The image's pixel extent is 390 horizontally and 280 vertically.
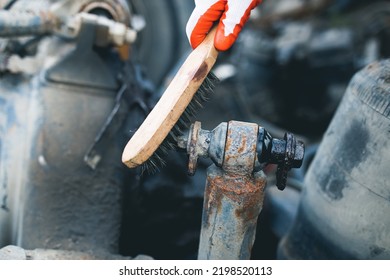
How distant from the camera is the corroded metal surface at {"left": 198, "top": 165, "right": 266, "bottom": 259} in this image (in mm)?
971

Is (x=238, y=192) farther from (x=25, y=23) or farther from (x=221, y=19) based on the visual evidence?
(x=25, y=23)

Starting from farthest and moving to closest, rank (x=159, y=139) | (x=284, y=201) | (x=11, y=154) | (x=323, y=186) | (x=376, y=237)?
(x=284, y=201), (x=11, y=154), (x=323, y=186), (x=376, y=237), (x=159, y=139)

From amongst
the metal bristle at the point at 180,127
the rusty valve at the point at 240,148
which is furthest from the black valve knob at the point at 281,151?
the metal bristle at the point at 180,127

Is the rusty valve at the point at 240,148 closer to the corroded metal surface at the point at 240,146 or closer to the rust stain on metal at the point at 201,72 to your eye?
the corroded metal surface at the point at 240,146

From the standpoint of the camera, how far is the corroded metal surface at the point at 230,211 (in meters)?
0.97

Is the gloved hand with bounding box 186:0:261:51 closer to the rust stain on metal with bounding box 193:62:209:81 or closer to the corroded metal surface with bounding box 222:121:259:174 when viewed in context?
the rust stain on metal with bounding box 193:62:209:81

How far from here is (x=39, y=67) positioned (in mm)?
1528

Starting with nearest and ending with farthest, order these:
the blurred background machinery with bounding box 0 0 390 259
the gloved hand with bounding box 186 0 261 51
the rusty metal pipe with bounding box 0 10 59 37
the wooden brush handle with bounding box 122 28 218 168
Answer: the wooden brush handle with bounding box 122 28 218 168, the gloved hand with bounding box 186 0 261 51, the blurred background machinery with bounding box 0 0 390 259, the rusty metal pipe with bounding box 0 10 59 37

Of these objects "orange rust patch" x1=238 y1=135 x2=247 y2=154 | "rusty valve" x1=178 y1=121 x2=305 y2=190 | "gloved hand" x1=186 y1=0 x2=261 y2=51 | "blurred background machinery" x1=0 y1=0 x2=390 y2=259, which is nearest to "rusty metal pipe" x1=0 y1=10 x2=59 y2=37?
"blurred background machinery" x1=0 y1=0 x2=390 y2=259

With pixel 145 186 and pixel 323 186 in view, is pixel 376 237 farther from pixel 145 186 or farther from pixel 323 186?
pixel 145 186

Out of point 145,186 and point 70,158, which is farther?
point 145,186

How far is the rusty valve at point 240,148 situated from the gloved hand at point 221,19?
0.21m

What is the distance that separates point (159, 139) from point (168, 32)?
68.9 inches
